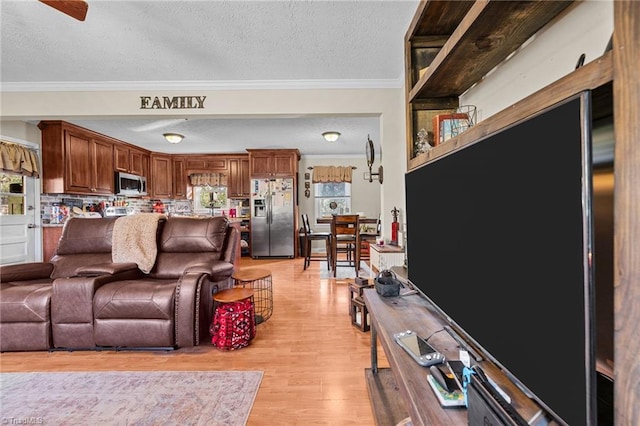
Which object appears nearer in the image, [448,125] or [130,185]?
[448,125]

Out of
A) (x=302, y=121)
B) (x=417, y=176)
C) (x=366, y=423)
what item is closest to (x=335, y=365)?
(x=366, y=423)

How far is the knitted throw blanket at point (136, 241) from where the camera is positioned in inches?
110

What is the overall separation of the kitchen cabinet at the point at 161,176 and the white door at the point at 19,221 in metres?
2.33

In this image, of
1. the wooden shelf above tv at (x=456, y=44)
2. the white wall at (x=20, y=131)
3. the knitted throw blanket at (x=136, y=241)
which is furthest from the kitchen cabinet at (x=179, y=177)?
the wooden shelf above tv at (x=456, y=44)

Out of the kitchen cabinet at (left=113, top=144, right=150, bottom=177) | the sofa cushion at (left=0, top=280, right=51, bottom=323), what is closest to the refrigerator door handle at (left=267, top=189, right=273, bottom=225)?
the kitchen cabinet at (left=113, top=144, right=150, bottom=177)

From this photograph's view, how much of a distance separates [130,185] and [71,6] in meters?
4.68

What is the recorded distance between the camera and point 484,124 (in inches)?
35.1

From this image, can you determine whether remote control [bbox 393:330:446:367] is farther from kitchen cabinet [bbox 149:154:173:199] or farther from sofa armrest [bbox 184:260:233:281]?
kitchen cabinet [bbox 149:154:173:199]

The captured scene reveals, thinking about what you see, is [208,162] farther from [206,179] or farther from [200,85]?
[200,85]

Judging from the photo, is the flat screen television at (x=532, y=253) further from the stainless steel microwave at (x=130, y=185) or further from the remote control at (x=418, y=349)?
the stainless steel microwave at (x=130, y=185)

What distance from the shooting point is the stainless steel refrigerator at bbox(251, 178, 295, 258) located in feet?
20.9

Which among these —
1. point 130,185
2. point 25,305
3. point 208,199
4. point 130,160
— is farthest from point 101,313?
point 208,199

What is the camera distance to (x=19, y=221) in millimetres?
4055

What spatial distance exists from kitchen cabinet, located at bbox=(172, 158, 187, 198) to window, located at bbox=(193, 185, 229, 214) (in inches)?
13.9
